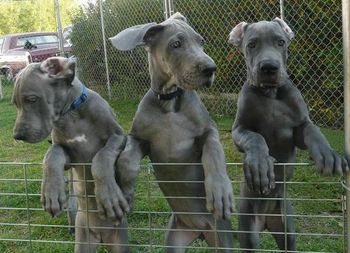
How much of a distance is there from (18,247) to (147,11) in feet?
19.2

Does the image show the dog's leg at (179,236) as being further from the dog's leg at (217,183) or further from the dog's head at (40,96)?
the dog's head at (40,96)

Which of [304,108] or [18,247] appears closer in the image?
[304,108]

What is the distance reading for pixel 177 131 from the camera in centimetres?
271

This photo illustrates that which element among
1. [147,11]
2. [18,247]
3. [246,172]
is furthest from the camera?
[147,11]

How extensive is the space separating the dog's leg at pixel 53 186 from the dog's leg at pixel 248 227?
1010mm

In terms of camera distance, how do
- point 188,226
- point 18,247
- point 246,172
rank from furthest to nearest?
1. point 18,247
2. point 188,226
3. point 246,172

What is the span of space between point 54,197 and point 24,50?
45.2 ft

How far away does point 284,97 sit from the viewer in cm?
281

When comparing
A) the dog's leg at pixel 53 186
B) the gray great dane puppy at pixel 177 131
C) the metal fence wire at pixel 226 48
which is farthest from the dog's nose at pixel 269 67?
the metal fence wire at pixel 226 48

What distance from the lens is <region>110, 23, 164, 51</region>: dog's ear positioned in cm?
253

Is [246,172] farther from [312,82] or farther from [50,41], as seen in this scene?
[50,41]

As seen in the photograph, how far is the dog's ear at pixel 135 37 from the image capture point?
253cm

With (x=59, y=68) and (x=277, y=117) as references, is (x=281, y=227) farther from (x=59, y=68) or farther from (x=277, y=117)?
(x=59, y=68)

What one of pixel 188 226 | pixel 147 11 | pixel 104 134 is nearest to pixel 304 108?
pixel 188 226
